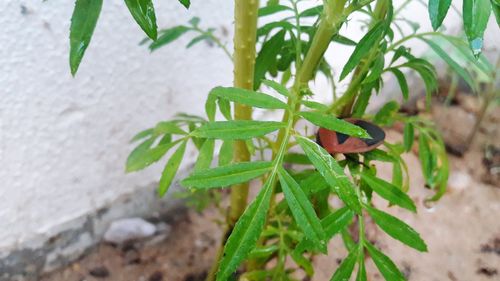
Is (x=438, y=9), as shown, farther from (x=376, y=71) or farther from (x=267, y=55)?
(x=267, y=55)

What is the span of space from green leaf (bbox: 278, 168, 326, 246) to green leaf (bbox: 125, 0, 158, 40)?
21 centimetres

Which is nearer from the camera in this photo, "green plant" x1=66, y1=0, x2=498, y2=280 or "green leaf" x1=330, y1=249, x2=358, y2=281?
"green plant" x1=66, y1=0, x2=498, y2=280

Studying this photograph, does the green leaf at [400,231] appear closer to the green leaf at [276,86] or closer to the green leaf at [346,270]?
the green leaf at [346,270]

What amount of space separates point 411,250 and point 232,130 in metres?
0.75

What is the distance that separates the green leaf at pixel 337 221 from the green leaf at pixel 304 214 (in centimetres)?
13

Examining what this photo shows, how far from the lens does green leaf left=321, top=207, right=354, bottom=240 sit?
23.5 inches

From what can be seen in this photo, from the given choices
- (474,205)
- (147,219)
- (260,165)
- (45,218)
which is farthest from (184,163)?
(474,205)

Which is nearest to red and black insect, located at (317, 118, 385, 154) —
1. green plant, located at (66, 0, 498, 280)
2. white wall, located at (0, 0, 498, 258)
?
green plant, located at (66, 0, 498, 280)

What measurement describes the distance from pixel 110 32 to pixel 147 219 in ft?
1.58

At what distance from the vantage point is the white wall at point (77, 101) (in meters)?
0.75

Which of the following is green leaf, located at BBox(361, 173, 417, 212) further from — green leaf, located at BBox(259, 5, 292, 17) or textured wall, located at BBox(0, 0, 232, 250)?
textured wall, located at BBox(0, 0, 232, 250)

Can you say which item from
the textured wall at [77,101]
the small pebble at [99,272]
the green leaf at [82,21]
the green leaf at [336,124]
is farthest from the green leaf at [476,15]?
the small pebble at [99,272]

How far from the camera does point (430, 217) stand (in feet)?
3.88

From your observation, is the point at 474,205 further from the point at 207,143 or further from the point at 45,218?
the point at 45,218
